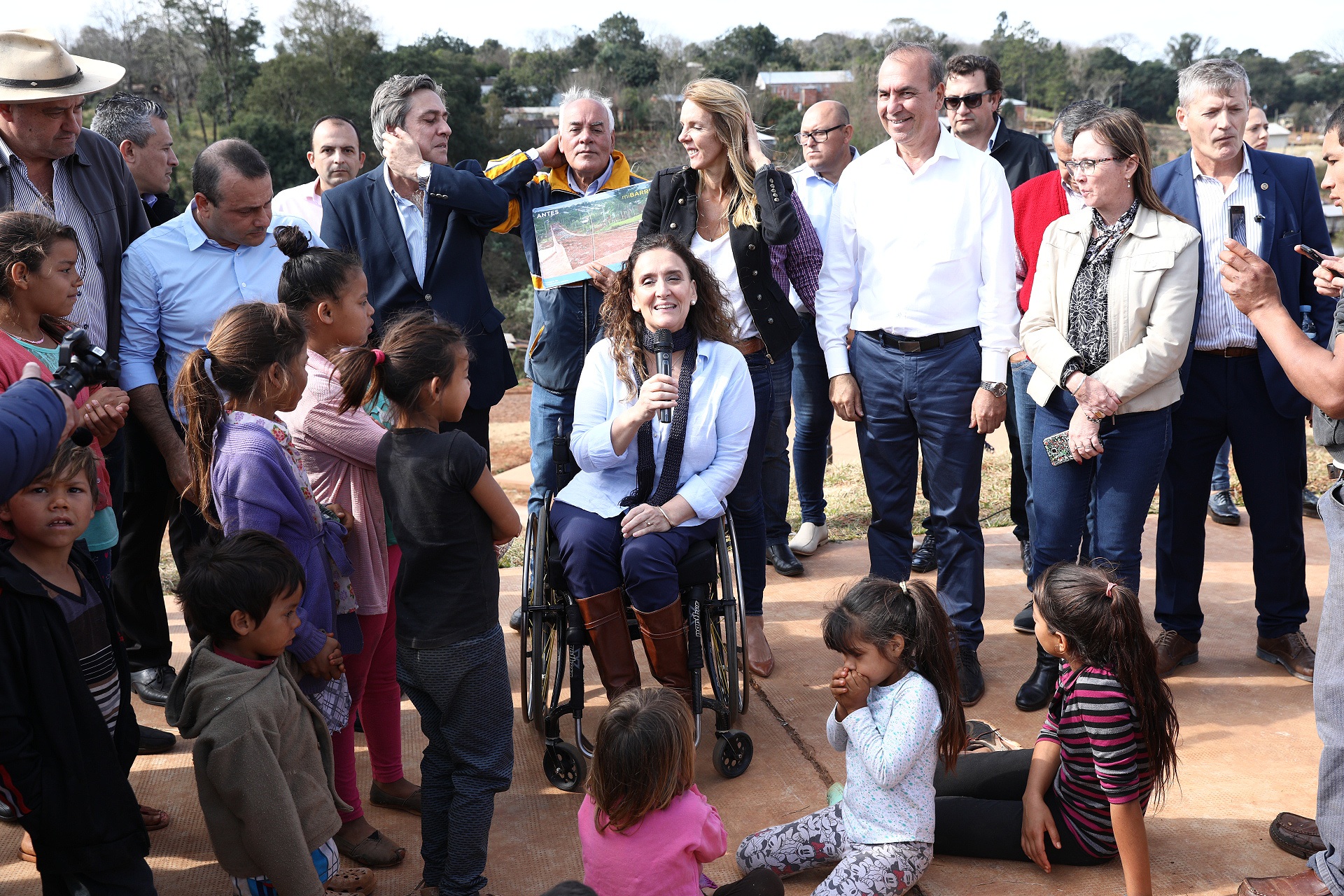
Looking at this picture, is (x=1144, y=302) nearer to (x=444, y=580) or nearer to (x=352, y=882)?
(x=444, y=580)

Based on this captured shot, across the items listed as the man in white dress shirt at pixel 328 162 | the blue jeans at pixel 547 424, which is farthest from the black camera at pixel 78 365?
the man in white dress shirt at pixel 328 162

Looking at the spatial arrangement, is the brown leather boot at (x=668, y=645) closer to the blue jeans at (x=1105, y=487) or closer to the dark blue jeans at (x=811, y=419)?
the blue jeans at (x=1105, y=487)

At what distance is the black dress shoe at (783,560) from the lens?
4590 mm

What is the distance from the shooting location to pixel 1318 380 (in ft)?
7.50

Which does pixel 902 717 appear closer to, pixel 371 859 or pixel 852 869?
pixel 852 869

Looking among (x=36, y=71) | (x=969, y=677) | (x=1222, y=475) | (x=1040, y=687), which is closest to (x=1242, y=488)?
(x=1040, y=687)

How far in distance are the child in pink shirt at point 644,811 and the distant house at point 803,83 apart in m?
45.7

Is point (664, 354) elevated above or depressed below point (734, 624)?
above

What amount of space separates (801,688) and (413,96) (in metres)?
2.62

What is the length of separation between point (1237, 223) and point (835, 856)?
2.52m

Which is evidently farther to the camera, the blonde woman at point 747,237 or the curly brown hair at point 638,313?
the blonde woman at point 747,237

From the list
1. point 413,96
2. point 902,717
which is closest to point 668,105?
point 413,96

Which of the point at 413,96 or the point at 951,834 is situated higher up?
the point at 413,96

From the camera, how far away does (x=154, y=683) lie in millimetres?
3482
